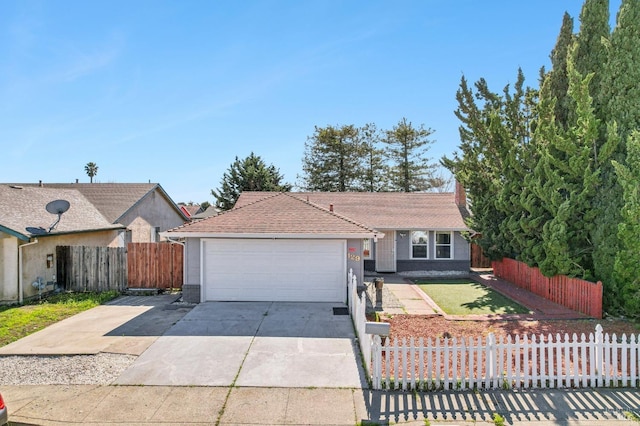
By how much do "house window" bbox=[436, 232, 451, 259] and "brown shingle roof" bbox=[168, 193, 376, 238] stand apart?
8.50 metres

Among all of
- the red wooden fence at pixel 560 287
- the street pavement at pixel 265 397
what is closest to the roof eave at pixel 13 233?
the street pavement at pixel 265 397

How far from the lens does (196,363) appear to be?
7270 millimetres

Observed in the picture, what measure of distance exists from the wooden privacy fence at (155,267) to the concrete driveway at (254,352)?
11.7 feet

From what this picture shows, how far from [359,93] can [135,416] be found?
18281mm

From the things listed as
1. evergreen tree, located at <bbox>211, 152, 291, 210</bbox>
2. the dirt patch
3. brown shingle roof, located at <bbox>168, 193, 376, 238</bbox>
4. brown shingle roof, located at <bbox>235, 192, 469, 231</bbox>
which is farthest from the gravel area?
evergreen tree, located at <bbox>211, 152, 291, 210</bbox>

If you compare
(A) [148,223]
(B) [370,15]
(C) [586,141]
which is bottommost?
(A) [148,223]

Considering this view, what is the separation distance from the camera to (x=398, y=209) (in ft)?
70.5

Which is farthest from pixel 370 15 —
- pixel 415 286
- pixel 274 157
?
pixel 274 157

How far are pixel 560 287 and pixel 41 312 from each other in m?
16.6

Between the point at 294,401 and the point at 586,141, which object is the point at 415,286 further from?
the point at 294,401

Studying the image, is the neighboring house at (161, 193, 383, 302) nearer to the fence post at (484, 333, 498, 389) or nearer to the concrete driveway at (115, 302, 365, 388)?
the concrete driveway at (115, 302, 365, 388)

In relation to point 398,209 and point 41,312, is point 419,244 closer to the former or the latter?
point 398,209

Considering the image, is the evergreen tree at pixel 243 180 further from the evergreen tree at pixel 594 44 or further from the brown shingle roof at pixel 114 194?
the evergreen tree at pixel 594 44

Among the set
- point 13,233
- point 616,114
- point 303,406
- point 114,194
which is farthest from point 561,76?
point 114,194
